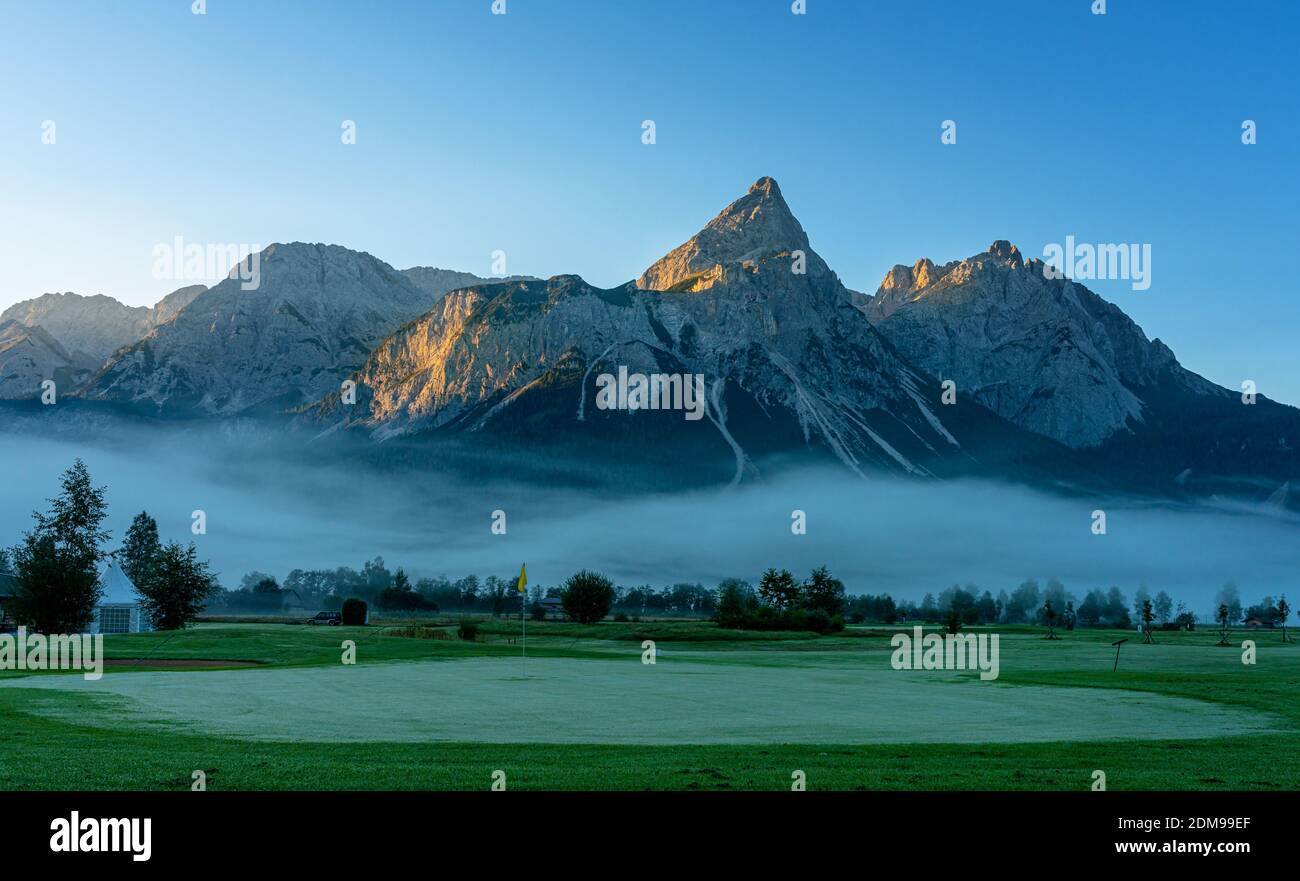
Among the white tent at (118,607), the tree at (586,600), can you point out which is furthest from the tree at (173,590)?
the tree at (586,600)

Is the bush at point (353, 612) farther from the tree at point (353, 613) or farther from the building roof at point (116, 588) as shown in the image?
the building roof at point (116, 588)

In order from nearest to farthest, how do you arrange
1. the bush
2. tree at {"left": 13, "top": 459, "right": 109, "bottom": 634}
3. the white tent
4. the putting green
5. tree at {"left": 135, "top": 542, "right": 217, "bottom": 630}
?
the putting green, tree at {"left": 13, "top": 459, "right": 109, "bottom": 634}, the white tent, tree at {"left": 135, "top": 542, "right": 217, "bottom": 630}, the bush

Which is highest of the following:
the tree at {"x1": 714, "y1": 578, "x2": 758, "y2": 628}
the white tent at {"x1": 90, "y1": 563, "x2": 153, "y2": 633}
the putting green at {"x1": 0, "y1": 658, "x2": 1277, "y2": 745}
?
the putting green at {"x1": 0, "y1": 658, "x2": 1277, "y2": 745}

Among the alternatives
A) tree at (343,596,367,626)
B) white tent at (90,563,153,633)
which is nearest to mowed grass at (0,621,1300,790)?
white tent at (90,563,153,633)

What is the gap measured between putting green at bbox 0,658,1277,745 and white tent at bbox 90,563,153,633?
7735 centimetres

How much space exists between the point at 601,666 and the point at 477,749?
50078 mm

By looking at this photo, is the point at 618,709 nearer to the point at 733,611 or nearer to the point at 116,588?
the point at 116,588

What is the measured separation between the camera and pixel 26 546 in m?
124

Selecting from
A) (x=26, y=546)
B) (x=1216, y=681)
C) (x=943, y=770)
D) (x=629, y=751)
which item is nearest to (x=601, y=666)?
(x=1216, y=681)

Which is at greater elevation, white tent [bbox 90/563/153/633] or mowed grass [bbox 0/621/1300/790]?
mowed grass [bbox 0/621/1300/790]

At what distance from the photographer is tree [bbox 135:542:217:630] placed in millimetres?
138625

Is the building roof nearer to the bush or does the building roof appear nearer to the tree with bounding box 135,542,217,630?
the tree with bounding box 135,542,217,630
